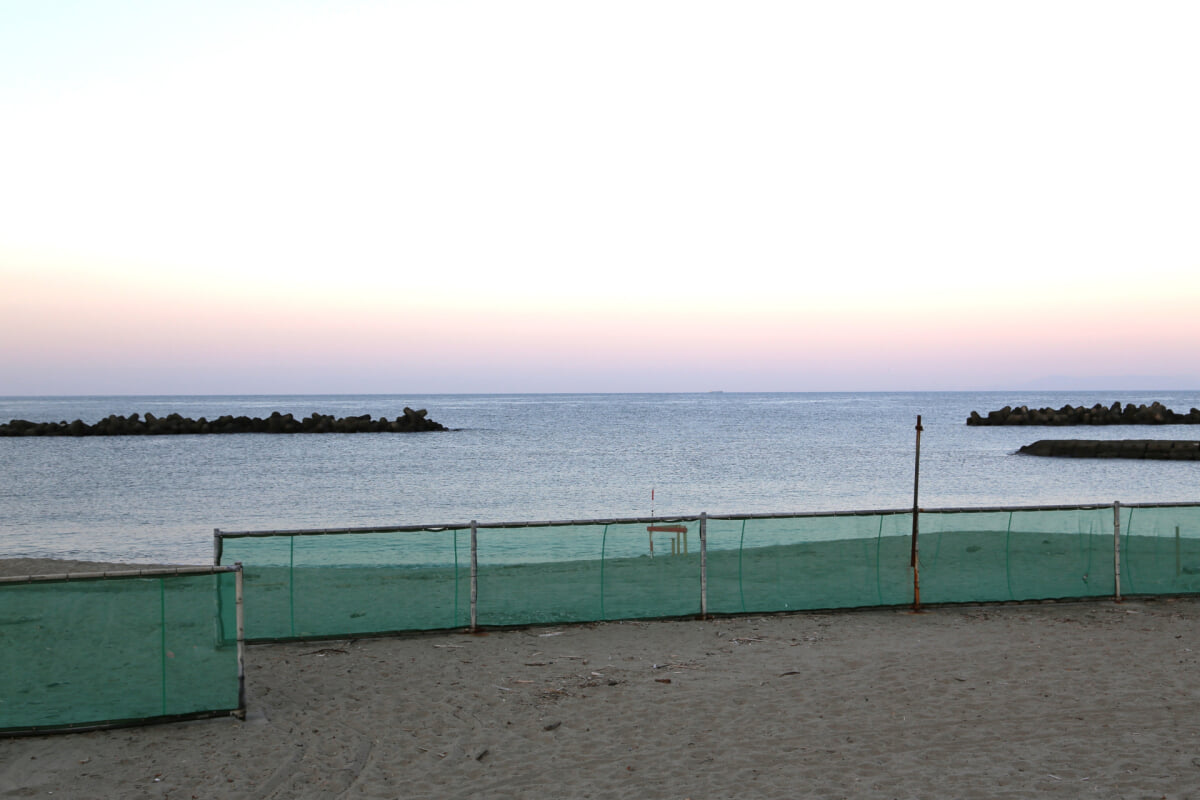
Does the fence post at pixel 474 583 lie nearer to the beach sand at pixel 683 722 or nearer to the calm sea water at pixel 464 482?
the beach sand at pixel 683 722

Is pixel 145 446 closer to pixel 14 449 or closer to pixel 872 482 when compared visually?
pixel 14 449

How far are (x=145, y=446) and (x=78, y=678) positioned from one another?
269ft

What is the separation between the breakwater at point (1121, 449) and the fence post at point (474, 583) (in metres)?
66.9

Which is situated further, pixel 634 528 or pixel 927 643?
pixel 634 528

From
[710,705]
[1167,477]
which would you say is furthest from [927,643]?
[1167,477]

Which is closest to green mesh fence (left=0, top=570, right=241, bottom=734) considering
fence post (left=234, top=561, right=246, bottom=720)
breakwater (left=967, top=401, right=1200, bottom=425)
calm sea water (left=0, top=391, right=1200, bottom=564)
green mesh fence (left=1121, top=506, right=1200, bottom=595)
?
fence post (left=234, top=561, right=246, bottom=720)

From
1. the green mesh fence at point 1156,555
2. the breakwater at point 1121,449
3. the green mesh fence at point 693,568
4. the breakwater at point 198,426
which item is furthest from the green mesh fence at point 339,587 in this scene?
the breakwater at point 198,426

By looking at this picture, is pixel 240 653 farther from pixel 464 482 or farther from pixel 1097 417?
pixel 1097 417

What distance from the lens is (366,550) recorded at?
42.3 feet

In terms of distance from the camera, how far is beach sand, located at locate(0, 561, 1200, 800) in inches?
292

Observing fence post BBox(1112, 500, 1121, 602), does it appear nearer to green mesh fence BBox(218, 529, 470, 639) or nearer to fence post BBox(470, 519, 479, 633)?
fence post BBox(470, 519, 479, 633)

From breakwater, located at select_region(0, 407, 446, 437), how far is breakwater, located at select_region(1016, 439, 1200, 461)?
6652 centimetres

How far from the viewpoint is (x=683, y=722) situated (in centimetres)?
890

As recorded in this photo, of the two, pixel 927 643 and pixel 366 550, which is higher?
pixel 366 550
